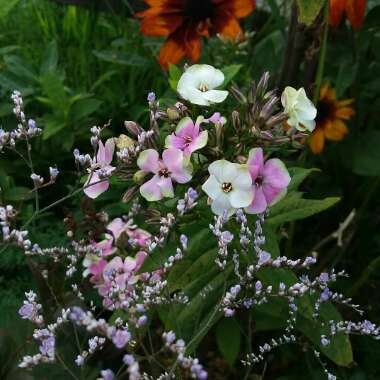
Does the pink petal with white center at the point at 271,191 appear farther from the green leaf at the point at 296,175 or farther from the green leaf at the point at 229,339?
the green leaf at the point at 229,339

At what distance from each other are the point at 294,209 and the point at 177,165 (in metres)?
0.26

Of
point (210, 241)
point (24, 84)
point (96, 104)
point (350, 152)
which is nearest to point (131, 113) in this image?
point (96, 104)

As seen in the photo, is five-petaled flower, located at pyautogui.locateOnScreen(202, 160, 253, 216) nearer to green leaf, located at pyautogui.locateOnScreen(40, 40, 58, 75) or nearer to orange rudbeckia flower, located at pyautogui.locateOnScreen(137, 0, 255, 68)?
orange rudbeckia flower, located at pyautogui.locateOnScreen(137, 0, 255, 68)

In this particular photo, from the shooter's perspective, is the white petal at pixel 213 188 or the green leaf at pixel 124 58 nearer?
the white petal at pixel 213 188

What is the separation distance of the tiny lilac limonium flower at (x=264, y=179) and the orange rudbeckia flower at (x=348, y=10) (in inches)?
18.7

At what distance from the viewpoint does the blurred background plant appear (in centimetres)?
125

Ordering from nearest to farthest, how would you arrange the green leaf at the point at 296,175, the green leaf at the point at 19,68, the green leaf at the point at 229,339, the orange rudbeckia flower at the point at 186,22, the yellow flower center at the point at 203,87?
1. the yellow flower center at the point at 203,87
2. the green leaf at the point at 296,175
3. the green leaf at the point at 229,339
4. the orange rudbeckia flower at the point at 186,22
5. the green leaf at the point at 19,68

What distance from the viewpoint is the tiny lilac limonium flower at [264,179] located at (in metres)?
0.82

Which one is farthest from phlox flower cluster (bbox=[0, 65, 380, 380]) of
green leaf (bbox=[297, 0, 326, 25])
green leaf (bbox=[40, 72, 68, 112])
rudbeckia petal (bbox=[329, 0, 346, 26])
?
green leaf (bbox=[40, 72, 68, 112])

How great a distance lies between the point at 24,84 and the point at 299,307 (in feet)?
2.59

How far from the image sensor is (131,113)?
1.47 meters

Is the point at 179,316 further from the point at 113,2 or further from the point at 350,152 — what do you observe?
the point at 113,2

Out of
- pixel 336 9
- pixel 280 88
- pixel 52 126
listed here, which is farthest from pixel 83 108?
pixel 336 9

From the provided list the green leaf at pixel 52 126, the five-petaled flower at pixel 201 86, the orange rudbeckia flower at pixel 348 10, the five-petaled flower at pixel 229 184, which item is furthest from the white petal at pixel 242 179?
the green leaf at pixel 52 126
